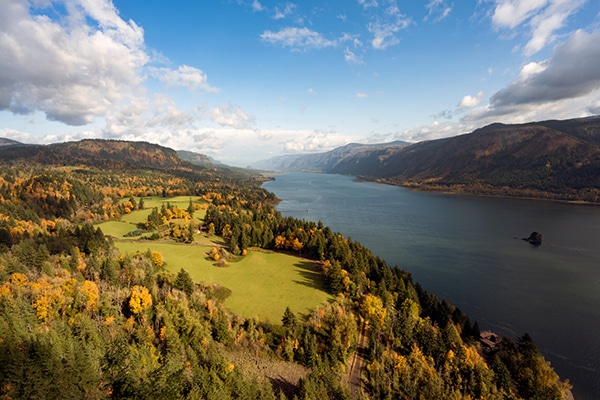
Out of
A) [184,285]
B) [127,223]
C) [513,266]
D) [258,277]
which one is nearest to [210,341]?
[184,285]

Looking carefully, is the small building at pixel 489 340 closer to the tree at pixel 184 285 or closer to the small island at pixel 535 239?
the tree at pixel 184 285

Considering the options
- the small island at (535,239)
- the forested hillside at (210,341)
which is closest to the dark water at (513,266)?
the small island at (535,239)

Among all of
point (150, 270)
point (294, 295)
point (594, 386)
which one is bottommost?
point (594, 386)

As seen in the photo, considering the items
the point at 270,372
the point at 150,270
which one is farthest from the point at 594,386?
the point at 150,270

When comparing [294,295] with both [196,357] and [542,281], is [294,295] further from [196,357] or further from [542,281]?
[542,281]

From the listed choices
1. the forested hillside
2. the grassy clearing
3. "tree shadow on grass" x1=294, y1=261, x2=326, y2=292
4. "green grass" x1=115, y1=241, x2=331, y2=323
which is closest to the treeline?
the forested hillside

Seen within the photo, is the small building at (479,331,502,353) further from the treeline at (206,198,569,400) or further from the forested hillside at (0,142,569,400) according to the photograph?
the treeline at (206,198,569,400)

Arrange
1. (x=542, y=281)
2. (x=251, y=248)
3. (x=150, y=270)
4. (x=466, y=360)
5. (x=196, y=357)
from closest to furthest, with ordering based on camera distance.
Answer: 1. (x=196, y=357)
2. (x=466, y=360)
3. (x=150, y=270)
4. (x=542, y=281)
5. (x=251, y=248)
